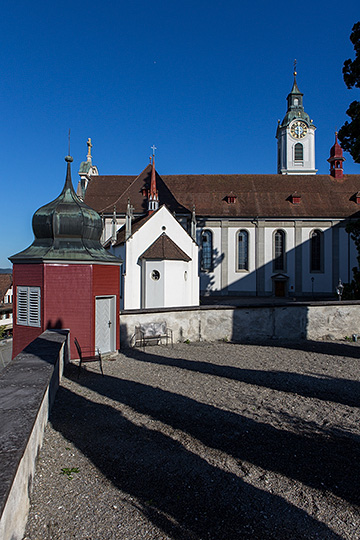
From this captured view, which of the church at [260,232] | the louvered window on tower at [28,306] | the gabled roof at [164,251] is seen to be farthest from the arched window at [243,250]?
the louvered window on tower at [28,306]

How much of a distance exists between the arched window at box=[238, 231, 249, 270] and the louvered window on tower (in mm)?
24808

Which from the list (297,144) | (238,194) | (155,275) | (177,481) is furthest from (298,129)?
(177,481)

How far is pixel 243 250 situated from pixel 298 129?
20982 mm

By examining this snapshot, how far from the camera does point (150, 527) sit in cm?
337

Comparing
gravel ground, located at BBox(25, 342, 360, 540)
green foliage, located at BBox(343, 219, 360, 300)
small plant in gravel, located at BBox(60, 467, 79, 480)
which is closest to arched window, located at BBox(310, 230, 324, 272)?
green foliage, located at BBox(343, 219, 360, 300)

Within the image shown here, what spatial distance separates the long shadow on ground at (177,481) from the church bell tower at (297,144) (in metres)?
43.3

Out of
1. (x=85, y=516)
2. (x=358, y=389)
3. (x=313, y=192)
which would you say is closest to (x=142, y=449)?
(x=85, y=516)

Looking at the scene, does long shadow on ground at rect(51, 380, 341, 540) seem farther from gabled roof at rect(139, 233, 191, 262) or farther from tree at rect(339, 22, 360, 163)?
gabled roof at rect(139, 233, 191, 262)

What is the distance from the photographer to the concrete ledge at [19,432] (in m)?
2.78

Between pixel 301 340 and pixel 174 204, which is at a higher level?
pixel 174 204

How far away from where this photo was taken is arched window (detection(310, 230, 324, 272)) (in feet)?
109

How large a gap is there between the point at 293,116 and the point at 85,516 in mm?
49809

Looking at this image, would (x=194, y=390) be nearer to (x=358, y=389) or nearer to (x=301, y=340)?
(x=358, y=389)

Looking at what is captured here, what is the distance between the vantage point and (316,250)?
33406mm
